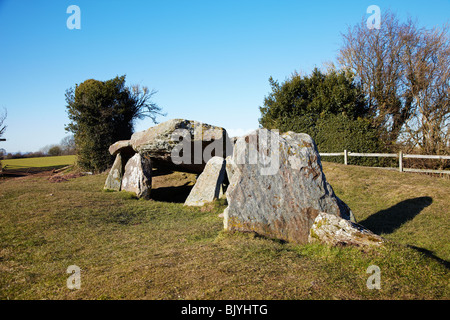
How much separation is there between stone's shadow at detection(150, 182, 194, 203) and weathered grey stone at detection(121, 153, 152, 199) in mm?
1269

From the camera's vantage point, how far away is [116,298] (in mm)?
4023

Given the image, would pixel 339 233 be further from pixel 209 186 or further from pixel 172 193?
pixel 172 193

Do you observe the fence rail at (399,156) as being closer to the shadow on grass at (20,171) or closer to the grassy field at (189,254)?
the grassy field at (189,254)

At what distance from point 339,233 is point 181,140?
7.33 metres

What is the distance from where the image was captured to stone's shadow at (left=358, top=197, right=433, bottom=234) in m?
8.75

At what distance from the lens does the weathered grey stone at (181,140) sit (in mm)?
11930

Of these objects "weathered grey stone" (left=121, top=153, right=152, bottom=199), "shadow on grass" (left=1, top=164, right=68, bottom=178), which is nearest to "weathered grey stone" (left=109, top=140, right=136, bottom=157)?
"weathered grey stone" (left=121, top=153, right=152, bottom=199)

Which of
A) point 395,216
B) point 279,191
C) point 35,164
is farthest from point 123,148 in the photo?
point 35,164

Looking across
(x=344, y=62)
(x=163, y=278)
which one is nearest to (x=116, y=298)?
(x=163, y=278)

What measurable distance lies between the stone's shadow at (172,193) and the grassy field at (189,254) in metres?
2.07

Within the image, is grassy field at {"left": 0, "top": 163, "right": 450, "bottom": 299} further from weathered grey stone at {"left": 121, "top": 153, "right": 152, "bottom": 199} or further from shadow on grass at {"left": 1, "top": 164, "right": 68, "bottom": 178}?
shadow on grass at {"left": 1, "top": 164, "right": 68, "bottom": 178}
